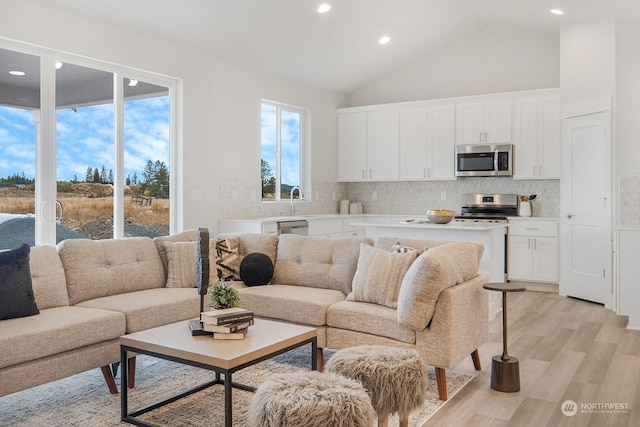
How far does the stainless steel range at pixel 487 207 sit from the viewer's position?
23.7 ft

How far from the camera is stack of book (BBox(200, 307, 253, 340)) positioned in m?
2.83

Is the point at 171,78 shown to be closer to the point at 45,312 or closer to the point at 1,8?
the point at 1,8

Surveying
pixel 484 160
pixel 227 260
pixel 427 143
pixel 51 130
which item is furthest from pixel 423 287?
pixel 427 143

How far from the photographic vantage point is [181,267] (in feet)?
14.2

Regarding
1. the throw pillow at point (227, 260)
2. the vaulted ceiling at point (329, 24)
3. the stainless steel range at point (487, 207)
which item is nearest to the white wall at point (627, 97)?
the vaulted ceiling at point (329, 24)

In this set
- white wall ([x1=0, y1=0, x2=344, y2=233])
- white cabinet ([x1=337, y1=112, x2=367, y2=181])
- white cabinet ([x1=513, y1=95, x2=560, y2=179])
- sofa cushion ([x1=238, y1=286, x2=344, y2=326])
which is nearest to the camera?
sofa cushion ([x1=238, y1=286, x2=344, y2=326])

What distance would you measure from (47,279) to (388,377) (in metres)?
2.40

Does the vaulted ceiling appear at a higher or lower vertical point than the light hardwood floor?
higher

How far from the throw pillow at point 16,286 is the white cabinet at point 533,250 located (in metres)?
5.56

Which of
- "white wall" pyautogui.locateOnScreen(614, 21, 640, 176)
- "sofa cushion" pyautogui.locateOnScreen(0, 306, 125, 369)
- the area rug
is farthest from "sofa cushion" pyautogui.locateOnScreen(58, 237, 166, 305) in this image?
"white wall" pyautogui.locateOnScreen(614, 21, 640, 176)

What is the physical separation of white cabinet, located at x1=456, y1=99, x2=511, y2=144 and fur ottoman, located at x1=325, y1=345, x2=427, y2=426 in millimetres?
5375

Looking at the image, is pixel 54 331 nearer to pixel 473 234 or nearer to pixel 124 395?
pixel 124 395

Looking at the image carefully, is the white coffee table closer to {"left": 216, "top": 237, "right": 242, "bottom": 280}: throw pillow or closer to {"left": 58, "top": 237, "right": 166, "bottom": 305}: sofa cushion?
{"left": 58, "top": 237, "right": 166, "bottom": 305}: sofa cushion

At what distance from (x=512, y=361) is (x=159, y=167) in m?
3.95
